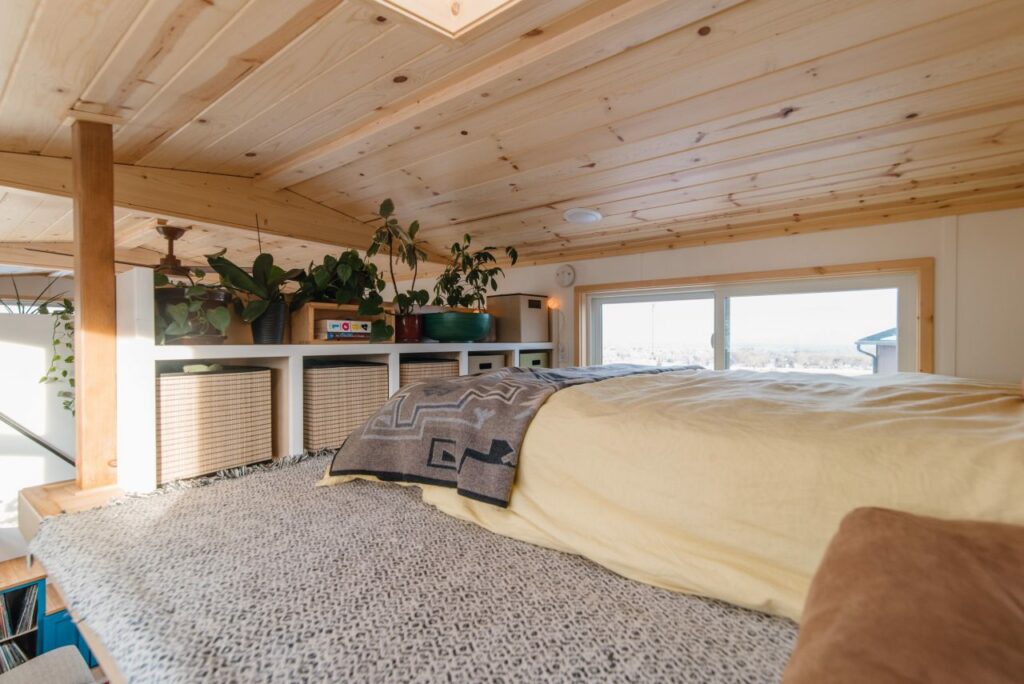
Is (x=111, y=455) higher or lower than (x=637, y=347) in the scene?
lower

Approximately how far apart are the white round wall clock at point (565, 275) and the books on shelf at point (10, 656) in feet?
11.8

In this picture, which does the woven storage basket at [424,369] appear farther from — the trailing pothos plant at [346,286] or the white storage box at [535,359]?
Answer: the white storage box at [535,359]

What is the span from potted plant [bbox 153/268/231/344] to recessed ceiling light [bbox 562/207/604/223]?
1.77m

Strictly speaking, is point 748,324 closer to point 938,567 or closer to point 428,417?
point 428,417

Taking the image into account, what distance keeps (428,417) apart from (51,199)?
2.07 meters

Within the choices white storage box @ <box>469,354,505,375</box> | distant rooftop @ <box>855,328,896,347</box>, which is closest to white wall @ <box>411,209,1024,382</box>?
distant rooftop @ <box>855,328,896,347</box>

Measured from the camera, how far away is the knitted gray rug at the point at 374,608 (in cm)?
67

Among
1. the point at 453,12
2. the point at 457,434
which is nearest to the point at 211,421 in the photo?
the point at 457,434

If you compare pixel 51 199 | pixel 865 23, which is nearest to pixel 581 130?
pixel 865 23

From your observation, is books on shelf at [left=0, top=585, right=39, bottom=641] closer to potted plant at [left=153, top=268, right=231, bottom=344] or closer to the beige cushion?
the beige cushion

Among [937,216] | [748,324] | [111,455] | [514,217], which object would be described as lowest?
[111,455]

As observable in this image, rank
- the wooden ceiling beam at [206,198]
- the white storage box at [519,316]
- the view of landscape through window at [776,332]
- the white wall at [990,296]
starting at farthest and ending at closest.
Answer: the white storage box at [519,316], the view of landscape through window at [776,332], the white wall at [990,296], the wooden ceiling beam at [206,198]

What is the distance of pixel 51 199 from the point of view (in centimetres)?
201

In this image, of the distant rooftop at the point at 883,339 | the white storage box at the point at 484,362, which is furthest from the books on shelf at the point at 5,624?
the distant rooftop at the point at 883,339
